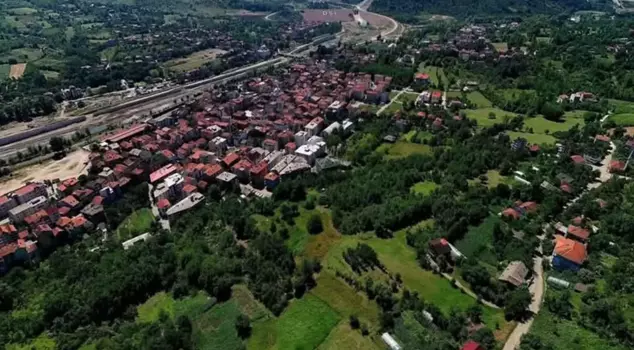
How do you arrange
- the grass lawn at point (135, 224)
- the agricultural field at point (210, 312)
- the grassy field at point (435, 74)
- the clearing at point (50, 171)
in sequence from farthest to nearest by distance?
the grassy field at point (435, 74) < the clearing at point (50, 171) < the grass lawn at point (135, 224) < the agricultural field at point (210, 312)

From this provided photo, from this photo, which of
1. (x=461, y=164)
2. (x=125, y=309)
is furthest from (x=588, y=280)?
(x=125, y=309)

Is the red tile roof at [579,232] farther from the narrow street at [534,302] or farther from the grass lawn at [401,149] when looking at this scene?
the grass lawn at [401,149]

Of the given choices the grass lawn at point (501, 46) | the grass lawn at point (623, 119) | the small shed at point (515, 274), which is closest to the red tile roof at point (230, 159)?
the small shed at point (515, 274)

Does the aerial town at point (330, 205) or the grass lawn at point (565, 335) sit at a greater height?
the grass lawn at point (565, 335)

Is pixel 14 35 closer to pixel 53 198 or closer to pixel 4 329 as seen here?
pixel 53 198

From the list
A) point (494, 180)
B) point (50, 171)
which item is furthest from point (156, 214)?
point (494, 180)

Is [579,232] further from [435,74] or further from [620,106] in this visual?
[435,74]
